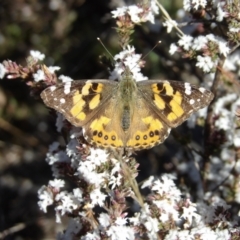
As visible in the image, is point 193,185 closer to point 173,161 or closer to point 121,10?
point 173,161

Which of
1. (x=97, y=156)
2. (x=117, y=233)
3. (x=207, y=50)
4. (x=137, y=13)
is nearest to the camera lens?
(x=117, y=233)

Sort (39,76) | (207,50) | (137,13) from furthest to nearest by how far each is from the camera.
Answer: (137,13) < (207,50) < (39,76)

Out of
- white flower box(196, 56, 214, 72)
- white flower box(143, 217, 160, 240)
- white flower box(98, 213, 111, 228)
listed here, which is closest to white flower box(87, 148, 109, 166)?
white flower box(98, 213, 111, 228)

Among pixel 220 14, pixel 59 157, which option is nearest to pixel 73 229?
pixel 59 157

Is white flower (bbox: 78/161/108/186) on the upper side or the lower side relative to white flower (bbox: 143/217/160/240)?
upper

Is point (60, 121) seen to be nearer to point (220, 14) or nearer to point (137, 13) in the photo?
point (137, 13)

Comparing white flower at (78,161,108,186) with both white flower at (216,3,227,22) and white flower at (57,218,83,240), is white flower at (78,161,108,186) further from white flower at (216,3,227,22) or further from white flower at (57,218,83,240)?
white flower at (216,3,227,22)

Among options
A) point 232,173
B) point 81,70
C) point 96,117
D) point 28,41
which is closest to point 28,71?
point 96,117

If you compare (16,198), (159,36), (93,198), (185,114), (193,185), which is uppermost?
(159,36)
